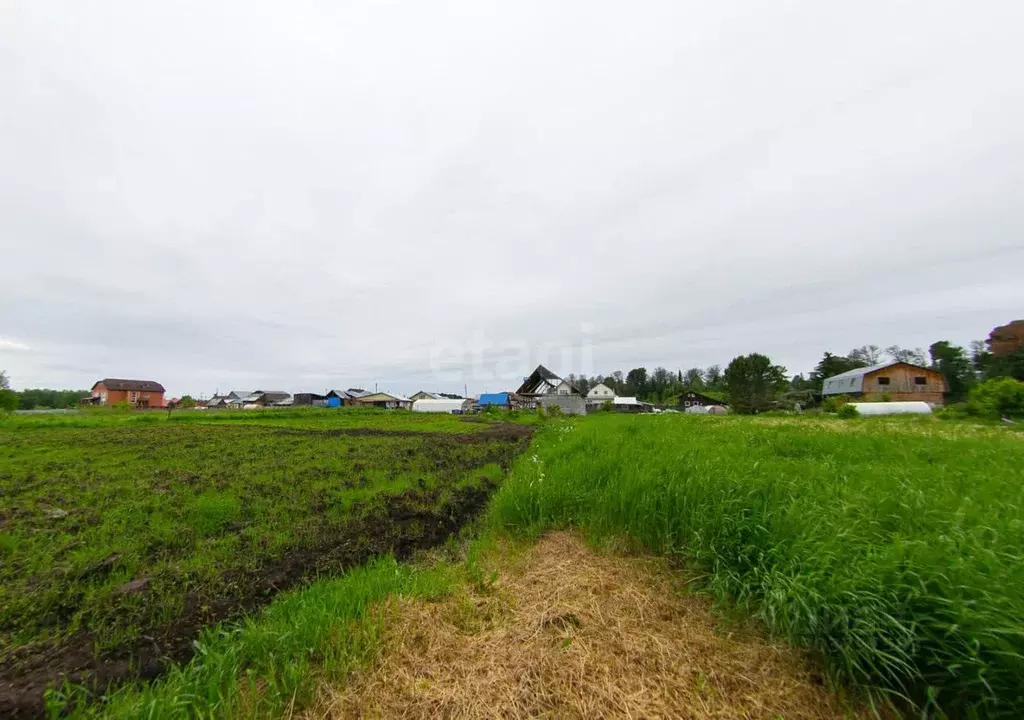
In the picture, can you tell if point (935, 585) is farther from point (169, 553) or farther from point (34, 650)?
point (169, 553)

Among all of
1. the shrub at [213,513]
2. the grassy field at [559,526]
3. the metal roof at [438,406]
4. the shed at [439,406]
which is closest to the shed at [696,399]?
the shed at [439,406]

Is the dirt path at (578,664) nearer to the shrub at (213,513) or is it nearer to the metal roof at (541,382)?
the shrub at (213,513)

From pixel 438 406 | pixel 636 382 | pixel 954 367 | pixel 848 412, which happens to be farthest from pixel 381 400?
pixel 954 367

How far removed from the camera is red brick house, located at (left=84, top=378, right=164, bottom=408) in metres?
60.8

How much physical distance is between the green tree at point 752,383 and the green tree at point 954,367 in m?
15.9

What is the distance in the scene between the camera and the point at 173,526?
17.4 ft

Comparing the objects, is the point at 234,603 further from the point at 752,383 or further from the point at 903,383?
the point at 903,383

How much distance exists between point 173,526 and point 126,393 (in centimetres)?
8206

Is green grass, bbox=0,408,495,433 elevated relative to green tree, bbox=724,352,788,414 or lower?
lower

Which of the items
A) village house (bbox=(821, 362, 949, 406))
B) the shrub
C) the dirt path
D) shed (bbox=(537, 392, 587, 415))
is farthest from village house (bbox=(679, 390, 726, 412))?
the dirt path

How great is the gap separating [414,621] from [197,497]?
634cm

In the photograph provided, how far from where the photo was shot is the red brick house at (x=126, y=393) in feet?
200

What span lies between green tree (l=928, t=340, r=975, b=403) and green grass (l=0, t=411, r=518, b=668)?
185 ft

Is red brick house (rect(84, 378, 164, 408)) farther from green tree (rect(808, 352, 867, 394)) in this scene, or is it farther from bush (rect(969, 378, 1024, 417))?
green tree (rect(808, 352, 867, 394))
